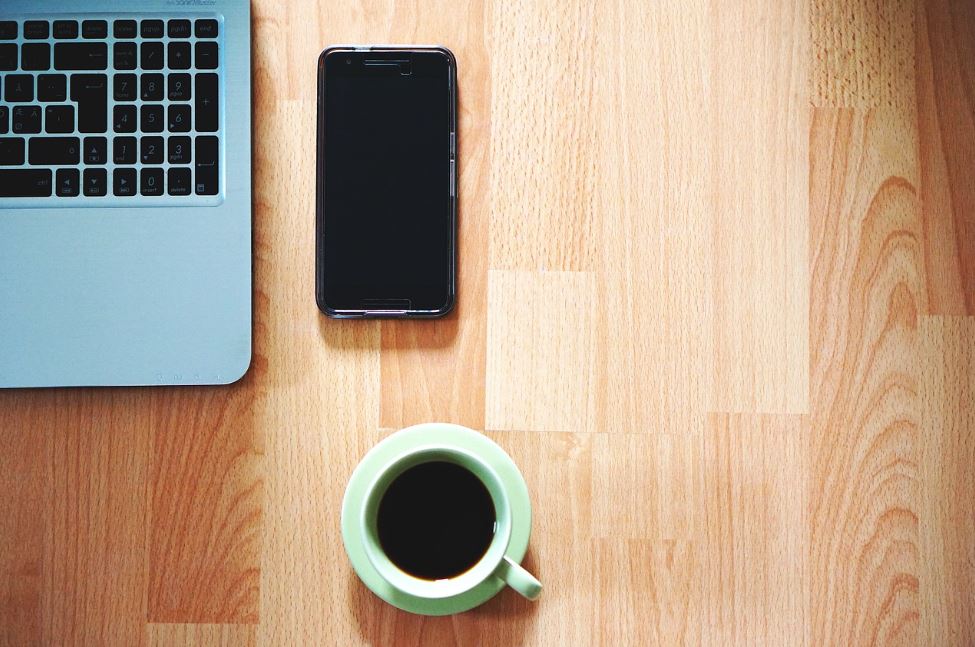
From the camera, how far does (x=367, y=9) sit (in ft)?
1.82

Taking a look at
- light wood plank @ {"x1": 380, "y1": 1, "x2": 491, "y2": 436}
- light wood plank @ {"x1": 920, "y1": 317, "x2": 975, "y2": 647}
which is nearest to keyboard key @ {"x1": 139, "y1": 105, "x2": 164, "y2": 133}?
light wood plank @ {"x1": 380, "y1": 1, "x2": 491, "y2": 436}

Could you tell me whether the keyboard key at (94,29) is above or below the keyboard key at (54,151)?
above

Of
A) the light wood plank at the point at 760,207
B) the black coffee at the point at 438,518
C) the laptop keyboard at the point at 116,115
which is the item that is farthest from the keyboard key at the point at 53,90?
the light wood plank at the point at 760,207

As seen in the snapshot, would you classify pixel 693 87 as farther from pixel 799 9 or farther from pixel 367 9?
pixel 367 9

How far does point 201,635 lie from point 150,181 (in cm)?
33

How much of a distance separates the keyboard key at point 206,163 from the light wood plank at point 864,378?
441 millimetres

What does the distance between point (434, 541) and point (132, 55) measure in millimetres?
405

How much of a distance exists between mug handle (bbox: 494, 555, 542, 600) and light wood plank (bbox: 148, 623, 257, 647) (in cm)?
20

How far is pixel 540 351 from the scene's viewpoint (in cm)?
55

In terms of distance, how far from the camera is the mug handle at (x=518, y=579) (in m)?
0.47

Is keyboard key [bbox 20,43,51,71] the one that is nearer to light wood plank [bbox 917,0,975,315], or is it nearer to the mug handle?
the mug handle

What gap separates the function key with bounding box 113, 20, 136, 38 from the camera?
53 centimetres

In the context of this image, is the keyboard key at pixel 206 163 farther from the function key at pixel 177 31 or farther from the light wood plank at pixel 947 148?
the light wood plank at pixel 947 148

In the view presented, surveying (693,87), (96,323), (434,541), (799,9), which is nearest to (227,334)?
(96,323)
